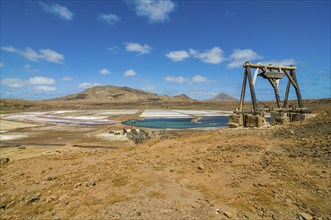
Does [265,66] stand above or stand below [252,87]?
above

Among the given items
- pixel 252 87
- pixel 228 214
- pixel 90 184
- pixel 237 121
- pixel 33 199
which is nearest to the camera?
pixel 228 214

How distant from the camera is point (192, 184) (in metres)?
6.56

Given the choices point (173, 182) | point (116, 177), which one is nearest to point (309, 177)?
point (173, 182)

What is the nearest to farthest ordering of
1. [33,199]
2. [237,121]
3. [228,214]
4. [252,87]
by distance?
[228,214]
[33,199]
[252,87]
[237,121]

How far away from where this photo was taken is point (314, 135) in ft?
32.3

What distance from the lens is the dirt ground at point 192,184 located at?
525cm

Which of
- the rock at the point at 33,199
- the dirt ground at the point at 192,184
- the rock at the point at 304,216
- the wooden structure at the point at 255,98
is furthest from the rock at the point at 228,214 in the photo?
the wooden structure at the point at 255,98

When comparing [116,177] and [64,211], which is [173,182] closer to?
[116,177]

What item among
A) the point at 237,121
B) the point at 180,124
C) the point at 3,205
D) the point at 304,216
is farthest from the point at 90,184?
the point at 180,124

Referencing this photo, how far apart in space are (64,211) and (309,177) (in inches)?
268

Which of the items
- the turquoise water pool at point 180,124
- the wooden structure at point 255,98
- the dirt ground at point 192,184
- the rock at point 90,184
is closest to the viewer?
the dirt ground at point 192,184

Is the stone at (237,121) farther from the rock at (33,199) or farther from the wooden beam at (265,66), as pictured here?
the rock at (33,199)

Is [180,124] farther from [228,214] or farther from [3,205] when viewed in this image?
[228,214]

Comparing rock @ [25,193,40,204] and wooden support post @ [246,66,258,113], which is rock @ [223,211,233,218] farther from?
wooden support post @ [246,66,258,113]
